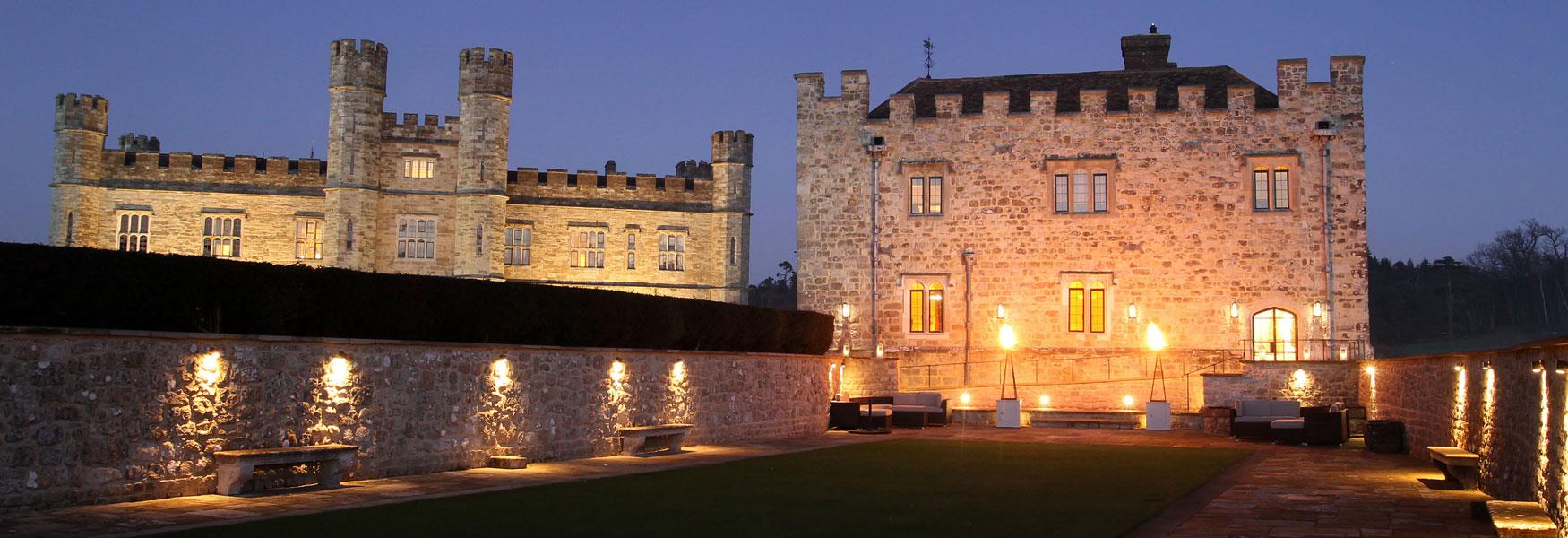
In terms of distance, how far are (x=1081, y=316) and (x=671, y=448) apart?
13.8 m

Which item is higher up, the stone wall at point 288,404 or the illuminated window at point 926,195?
the illuminated window at point 926,195

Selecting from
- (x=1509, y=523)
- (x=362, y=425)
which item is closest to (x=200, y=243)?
(x=362, y=425)

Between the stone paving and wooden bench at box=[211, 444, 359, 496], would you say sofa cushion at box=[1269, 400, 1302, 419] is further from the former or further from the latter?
wooden bench at box=[211, 444, 359, 496]

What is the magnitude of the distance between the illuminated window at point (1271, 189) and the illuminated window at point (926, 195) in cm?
661

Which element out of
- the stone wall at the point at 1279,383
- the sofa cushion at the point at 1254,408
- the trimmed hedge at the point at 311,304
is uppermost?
the trimmed hedge at the point at 311,304

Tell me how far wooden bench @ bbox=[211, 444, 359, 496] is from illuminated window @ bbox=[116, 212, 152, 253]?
2668cm

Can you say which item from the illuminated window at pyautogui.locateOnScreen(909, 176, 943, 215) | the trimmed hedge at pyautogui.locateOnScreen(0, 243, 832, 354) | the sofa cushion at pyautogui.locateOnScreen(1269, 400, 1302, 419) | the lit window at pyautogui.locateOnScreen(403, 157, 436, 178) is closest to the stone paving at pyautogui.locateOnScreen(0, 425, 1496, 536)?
the trimmed hedge at pyautogui.locateOnScreen(0, 243, 832, 354)

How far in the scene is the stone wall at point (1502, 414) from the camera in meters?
8.50

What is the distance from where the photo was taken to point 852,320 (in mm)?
29438

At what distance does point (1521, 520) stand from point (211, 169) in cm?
3464

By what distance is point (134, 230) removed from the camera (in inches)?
1389

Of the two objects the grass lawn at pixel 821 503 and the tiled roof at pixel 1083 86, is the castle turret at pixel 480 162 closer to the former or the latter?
the tiled roof at pixel 1083 86

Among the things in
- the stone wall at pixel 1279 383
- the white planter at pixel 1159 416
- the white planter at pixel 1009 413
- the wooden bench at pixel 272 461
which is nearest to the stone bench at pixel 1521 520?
the wooden bench at pixel 272 461

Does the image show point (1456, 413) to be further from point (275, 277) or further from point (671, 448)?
point (275, 277)
